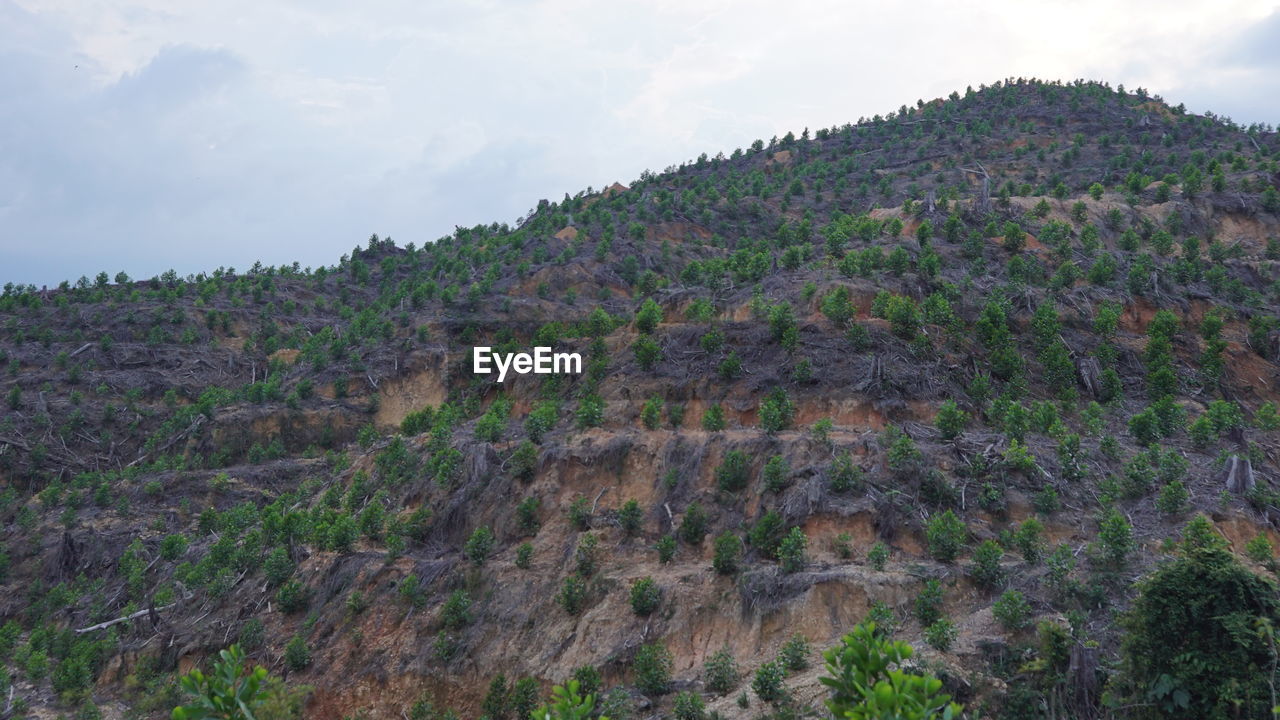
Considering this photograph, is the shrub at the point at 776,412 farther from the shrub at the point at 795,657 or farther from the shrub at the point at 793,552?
the shrub at the point at 795,657

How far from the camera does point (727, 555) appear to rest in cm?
1998

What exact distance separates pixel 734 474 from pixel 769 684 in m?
7.21

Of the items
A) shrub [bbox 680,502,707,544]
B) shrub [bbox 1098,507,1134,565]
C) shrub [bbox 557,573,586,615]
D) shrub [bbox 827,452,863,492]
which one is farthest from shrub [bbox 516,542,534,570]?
shrub [bbox 1098,507,1134,565]

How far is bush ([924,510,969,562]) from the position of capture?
1866cm

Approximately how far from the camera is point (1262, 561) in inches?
637

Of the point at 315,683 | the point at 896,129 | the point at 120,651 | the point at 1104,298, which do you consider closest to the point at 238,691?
the point at 315,683

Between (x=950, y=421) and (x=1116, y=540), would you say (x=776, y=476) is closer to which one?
(x=950, y=421)

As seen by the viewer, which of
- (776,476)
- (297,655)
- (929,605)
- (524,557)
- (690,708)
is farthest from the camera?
(524,557)

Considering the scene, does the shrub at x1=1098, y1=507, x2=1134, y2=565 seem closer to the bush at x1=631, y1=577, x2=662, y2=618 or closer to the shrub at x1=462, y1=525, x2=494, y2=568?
the bush at x1=631, y1=577, x2=662, y2=618

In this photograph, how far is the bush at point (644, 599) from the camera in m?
19.8

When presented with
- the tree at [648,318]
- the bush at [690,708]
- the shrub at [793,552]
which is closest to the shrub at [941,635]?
the shrub at [793,552]

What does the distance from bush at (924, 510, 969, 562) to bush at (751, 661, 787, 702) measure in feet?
16.3

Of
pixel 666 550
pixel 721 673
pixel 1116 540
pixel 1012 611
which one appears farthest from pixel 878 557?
pixel 666 550

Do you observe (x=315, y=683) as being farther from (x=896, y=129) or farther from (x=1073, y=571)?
(x=896, y=129)
